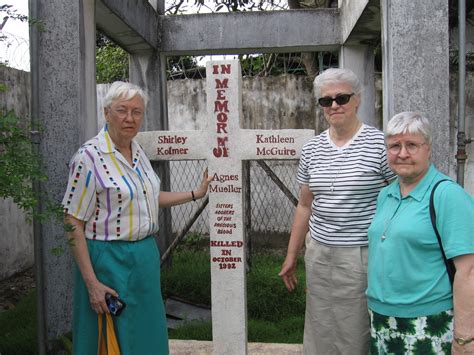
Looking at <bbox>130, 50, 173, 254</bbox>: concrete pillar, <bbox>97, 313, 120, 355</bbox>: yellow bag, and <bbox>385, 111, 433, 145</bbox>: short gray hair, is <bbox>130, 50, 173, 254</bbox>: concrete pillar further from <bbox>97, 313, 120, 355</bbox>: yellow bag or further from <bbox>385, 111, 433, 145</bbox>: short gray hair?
<bbox>385, 111, 433, 145</bbox>: short gray hair

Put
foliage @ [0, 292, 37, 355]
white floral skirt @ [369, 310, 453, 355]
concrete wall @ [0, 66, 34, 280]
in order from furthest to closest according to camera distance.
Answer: concrete wall @ [0, 66, 34, 280] → foliage @ [0, 292, 37, 355] → white floral skirt @ [369, 310, 453, 355]

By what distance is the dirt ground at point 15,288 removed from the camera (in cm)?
507

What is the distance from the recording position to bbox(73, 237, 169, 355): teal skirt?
2441mm

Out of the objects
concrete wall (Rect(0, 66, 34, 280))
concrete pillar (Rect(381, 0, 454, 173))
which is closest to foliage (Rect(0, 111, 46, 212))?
concrete pillar (Rect(381, 0, 454, 173))

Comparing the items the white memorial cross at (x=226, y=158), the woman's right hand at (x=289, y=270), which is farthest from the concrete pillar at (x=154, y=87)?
the woman's right hand at (x=289, y=270)

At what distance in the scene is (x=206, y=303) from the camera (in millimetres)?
4859

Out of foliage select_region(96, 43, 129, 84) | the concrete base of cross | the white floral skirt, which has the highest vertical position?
foliage select_region(96, 43, 129, 84)

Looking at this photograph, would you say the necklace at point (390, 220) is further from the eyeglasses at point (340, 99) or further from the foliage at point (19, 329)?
the foliage at point (19, 329)

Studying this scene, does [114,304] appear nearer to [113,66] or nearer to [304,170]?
[304,170]

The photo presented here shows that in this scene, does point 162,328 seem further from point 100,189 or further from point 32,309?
point 32,309

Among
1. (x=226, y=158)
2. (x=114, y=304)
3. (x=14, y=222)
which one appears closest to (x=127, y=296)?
(x=114, y=304)

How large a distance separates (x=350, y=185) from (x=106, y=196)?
111 centimetres

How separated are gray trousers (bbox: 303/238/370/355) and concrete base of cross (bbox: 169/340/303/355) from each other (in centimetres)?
104

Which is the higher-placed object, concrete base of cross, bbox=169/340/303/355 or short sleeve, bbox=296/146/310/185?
short sleeve, bbox=296/146/310/185
